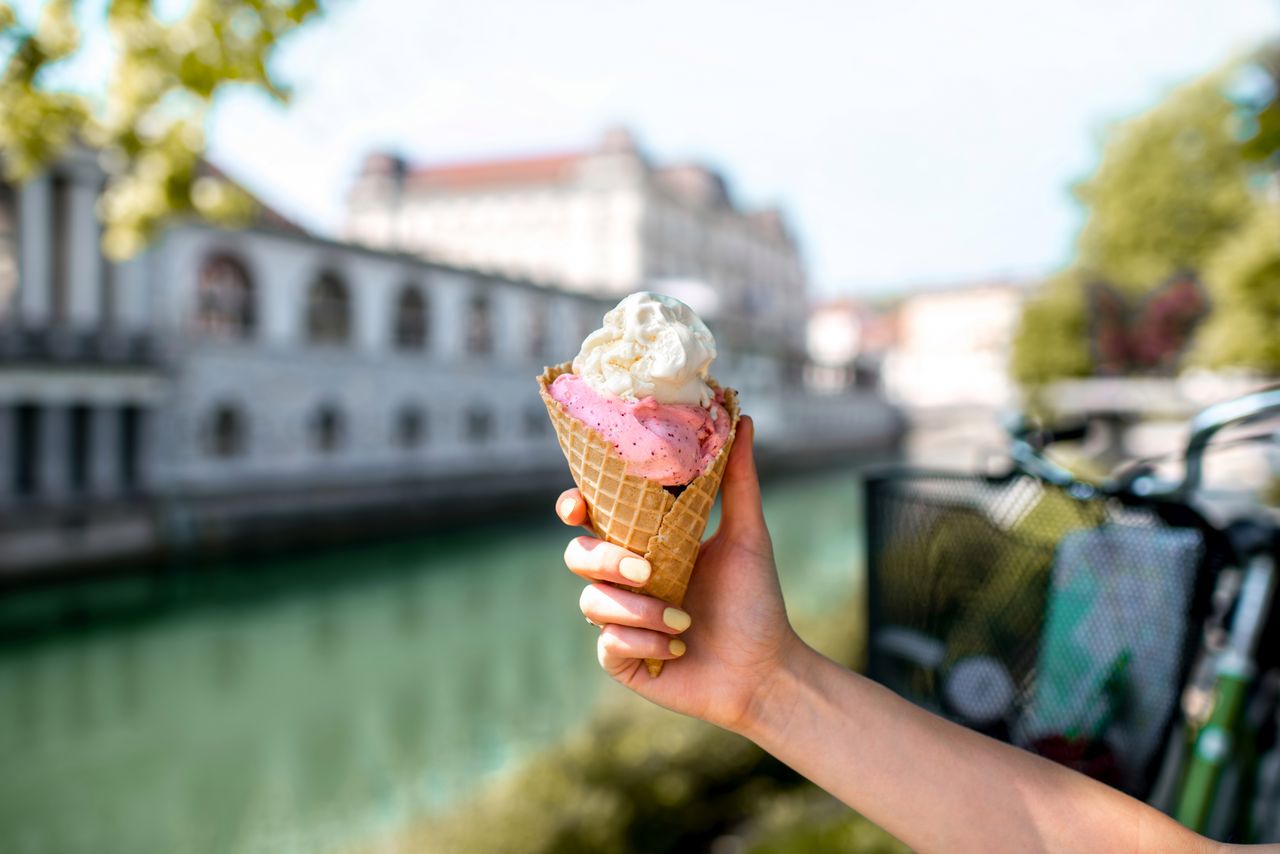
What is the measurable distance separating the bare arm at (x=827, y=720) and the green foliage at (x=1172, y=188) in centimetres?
3377

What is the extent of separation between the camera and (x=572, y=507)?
61.3 inches

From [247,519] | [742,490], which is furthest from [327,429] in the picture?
[742,490]

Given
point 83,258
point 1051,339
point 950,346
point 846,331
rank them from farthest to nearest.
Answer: point 950,346 < point 846,331 < point 1051,339 < point 83,258

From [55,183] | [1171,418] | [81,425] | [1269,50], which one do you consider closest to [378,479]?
[81,425]

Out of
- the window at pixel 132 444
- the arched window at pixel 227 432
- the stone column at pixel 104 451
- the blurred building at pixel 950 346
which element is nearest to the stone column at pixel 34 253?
the stone column at pixel 104 451

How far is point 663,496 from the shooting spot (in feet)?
5.30

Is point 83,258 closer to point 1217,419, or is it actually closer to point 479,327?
point 479,327

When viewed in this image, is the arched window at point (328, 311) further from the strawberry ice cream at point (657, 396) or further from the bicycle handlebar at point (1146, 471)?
the strawberry ice cream at point (657, 396)

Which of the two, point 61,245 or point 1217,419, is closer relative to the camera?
point 1217,419

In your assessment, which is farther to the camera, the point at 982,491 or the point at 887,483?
the point at 887,483

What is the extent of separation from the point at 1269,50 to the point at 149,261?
21.6 metres

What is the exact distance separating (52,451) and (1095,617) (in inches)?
863

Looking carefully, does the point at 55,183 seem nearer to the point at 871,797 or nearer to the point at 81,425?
the point at 81,425

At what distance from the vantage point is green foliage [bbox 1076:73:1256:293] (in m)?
31.8
